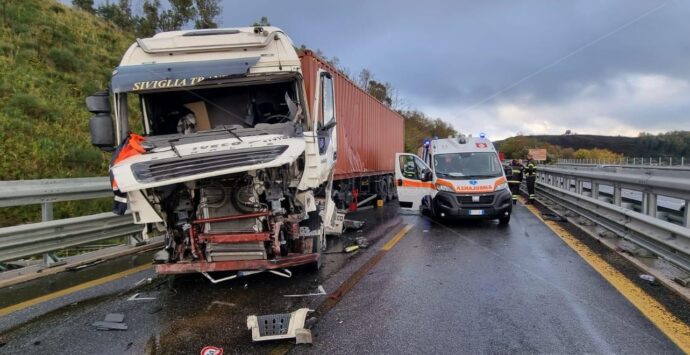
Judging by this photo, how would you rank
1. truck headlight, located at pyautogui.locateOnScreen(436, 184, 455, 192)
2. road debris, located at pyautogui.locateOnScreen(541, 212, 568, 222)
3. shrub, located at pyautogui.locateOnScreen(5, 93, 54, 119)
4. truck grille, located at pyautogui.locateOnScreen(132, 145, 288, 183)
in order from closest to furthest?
truck grille, located at pyautogui.locateOnScreen(132, 145, 288, 183), truck headlight, located at pyautogui.locateOnScreen(436, 184, 455, 192), road debris, located at pyautogui.locateOnScreen(541, 212, 568, 222), shrub, located at pyautogui.locateOnScreen(5, 93, 54, 119)

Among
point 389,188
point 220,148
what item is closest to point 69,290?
point 220,148

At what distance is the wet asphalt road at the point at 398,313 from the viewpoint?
3557mm

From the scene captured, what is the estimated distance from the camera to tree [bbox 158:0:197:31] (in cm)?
3048

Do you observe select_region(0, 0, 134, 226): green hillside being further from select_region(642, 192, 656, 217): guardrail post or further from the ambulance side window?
select_region(642, 192, 656, 217): guardrail post

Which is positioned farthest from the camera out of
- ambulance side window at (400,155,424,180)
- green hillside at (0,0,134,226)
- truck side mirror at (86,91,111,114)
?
green hillside at (0,0,134,226)

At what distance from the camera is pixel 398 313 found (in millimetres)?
4293

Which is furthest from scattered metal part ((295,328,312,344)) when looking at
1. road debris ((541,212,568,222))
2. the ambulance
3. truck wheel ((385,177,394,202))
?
truck wheel ((385,177,394,202))

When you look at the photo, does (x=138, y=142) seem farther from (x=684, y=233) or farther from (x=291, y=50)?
(x=684, y=233)

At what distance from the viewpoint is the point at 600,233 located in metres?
8.18

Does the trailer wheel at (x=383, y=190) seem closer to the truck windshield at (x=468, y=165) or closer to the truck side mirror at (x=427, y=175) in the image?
the truck side mirror at (x=427, y=175)

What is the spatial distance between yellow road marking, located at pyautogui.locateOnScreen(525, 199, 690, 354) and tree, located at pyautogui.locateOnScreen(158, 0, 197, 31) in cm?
2995

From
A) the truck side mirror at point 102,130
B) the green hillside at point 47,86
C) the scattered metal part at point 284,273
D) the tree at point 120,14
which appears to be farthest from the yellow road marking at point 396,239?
the tree at point 120,14

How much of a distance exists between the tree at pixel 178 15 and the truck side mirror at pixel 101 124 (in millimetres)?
27685

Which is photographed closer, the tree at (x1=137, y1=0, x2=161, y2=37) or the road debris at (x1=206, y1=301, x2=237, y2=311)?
the road debris at (x1=206, y1=301, x2=237, y2=311)
